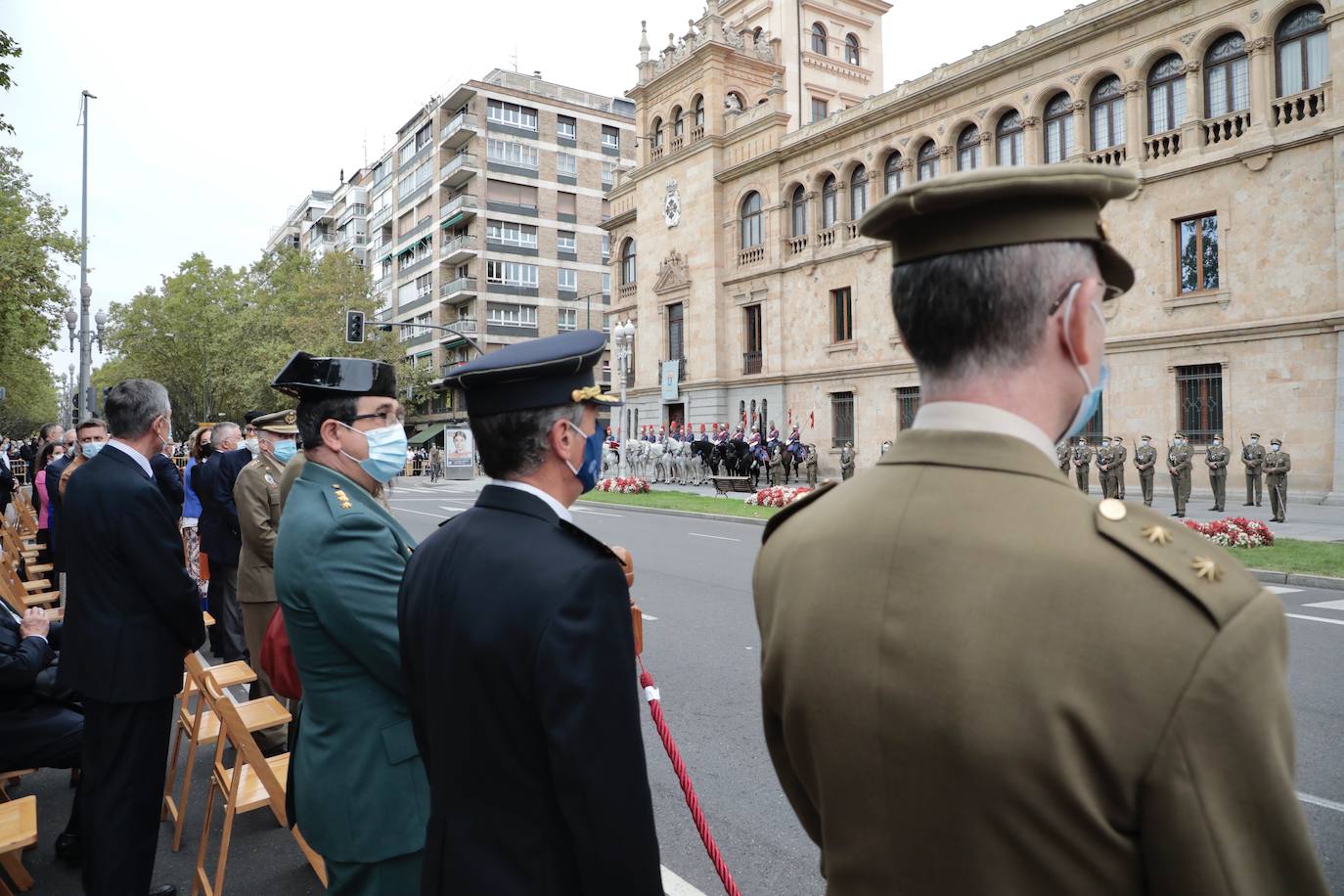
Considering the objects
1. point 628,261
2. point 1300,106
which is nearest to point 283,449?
point 1300,106

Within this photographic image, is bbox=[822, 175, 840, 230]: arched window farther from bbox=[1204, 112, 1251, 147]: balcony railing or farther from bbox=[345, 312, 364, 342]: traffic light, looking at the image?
bbox=[345, 312, 364, 342]: traffic light

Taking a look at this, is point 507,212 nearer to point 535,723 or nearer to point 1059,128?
point 1059,128

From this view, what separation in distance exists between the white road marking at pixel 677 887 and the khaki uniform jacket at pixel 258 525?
3.24 metres

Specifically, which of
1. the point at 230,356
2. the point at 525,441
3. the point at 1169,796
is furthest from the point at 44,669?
the point at 230,356

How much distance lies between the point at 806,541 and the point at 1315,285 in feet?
81.6

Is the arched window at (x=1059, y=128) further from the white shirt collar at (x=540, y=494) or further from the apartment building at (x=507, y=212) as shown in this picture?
the apartment building at (x=507, y=212)

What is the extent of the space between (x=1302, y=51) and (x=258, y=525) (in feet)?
83.8

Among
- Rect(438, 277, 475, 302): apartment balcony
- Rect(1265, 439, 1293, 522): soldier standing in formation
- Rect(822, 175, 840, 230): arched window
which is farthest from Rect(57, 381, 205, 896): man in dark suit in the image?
Rect(438, 277, 475, 302): apartment balcony

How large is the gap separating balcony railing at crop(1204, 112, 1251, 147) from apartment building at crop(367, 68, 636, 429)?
38.7 m

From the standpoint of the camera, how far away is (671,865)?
4.00 m

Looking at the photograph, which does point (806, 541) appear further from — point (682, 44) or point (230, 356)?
point (230, 356)

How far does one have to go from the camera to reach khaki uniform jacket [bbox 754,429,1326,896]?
1.04m

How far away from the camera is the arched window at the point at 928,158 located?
3012 centimetres

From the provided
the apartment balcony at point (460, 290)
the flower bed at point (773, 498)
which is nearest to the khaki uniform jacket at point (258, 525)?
the flower bed at point (773, 498)
